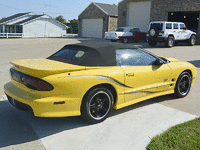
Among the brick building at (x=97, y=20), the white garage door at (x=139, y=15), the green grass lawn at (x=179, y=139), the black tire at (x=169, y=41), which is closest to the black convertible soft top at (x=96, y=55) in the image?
the green grass lawn at (x=179, y=139)

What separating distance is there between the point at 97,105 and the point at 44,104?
100cm

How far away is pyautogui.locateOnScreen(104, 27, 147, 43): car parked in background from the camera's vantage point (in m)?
21.8

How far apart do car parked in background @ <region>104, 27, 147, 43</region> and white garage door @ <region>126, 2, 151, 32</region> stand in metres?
2.80

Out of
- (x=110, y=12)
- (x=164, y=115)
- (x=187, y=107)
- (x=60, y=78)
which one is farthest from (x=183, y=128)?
(x=110, y=12)

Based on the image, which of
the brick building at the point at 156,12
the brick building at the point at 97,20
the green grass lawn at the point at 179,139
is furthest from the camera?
the brick building at the point at 97,20

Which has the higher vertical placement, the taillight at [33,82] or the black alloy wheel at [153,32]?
the black alloy wheel at [153,32]

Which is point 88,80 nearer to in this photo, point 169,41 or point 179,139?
point 179,139

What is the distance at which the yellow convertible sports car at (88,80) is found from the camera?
3553mm

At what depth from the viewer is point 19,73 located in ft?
12.9

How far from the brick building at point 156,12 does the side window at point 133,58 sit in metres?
19.4

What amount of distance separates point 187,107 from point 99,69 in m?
2.33

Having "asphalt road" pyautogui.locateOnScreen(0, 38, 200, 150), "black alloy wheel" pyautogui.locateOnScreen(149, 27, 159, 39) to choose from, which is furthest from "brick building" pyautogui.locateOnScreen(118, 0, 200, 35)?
"asphalt road" pyautogui.locateOnScreen(0, 38, 200, 150)

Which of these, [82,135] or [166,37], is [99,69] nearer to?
[82,135]

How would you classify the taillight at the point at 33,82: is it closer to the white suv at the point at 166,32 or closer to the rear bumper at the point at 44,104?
the rear bumper at the point at 44,104
